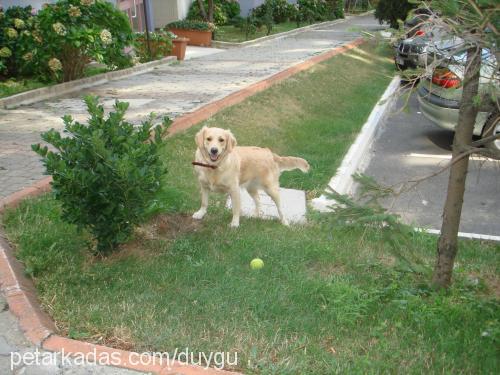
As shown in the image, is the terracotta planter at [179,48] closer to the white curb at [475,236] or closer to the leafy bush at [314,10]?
the white curb at [475,236]

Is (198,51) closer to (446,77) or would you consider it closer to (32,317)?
(446,77)

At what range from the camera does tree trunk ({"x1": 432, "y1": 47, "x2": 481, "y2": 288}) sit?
3305mm

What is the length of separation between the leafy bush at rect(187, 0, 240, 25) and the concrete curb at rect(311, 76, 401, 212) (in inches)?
483

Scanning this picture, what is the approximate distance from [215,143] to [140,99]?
5.49 metres

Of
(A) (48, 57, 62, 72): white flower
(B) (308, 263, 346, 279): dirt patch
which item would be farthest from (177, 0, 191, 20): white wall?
(B) (308, 263, 346, 279): dirt patch

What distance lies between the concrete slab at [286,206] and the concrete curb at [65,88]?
16.3ft

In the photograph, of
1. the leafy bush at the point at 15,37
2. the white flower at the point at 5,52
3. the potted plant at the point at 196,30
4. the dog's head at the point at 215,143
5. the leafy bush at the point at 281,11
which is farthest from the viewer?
the leafy bush at the point at 281,11

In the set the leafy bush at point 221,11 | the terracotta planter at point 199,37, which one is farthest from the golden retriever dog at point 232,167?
the leafy bush at point 221,11

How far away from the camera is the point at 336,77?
563 inches

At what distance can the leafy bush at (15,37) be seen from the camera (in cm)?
1018

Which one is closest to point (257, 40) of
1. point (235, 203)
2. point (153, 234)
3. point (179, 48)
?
point (179, 48)

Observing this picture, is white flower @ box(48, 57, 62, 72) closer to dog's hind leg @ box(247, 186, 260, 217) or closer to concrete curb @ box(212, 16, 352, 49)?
dog's hind leg @ box(247, 186, 260, 217)

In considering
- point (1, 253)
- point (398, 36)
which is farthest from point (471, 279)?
point (1, 253)

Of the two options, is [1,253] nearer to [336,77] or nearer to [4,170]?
[4,170]
